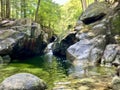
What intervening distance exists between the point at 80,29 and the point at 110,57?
9114mm

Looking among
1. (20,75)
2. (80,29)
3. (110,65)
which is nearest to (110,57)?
(110,65)

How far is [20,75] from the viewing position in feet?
41.0

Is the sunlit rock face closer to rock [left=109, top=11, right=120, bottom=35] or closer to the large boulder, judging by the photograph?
the large boulder

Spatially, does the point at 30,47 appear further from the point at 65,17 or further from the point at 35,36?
the point at 65,17

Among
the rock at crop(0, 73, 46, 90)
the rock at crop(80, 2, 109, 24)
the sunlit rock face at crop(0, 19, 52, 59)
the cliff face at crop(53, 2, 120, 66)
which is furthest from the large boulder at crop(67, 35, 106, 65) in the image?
the rock at crop(0, 73, 46, 90)

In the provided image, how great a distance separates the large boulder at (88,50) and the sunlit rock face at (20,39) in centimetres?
601

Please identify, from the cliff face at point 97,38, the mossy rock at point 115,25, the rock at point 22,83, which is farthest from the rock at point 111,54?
the rock at point 22,83

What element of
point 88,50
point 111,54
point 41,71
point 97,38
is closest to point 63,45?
point 97,38

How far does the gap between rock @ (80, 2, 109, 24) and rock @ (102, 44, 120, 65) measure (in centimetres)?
735

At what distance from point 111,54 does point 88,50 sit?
2817 millimetres

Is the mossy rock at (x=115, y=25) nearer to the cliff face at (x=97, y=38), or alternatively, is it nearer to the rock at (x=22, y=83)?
the cliff face at (x=97, y=38)

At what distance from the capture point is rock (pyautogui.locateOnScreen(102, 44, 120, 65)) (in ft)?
72.4

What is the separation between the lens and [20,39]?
29.4 meters

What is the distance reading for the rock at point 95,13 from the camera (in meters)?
30.4
